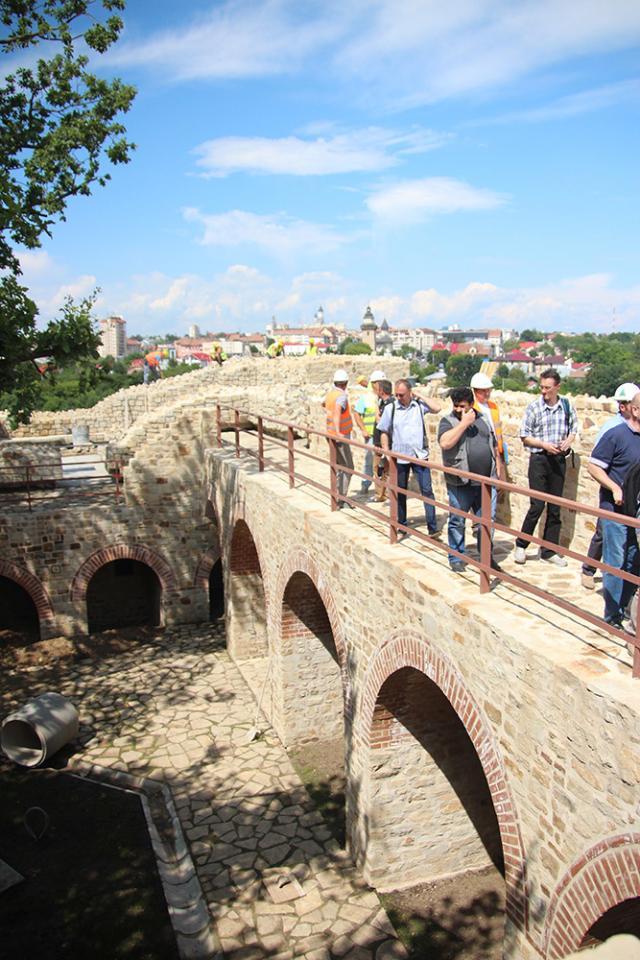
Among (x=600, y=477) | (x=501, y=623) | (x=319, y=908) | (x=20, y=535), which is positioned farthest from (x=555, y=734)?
(x=20, y=535)

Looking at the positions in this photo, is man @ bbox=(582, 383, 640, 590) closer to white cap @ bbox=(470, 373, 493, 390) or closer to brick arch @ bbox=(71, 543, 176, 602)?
white cap @ bbox=(470, 373, 493, 390)

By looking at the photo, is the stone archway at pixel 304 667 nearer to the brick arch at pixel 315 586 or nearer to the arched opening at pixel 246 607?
the brick arch at pixel 315 586

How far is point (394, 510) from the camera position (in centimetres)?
609

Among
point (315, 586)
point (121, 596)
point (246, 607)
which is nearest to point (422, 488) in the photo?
point (315, 586)

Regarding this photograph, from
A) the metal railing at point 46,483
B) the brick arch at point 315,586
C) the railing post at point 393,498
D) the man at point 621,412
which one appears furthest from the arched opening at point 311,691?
the metal railing at point 46,483

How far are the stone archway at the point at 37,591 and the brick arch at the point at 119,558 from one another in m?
0.51

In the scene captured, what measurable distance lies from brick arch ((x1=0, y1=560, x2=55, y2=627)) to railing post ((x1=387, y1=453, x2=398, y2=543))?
9.45m

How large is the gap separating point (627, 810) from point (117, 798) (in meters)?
7.05

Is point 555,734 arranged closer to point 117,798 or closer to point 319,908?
point 319,908

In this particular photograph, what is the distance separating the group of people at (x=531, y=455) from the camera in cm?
446

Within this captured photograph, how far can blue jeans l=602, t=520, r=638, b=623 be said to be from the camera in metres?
4.23

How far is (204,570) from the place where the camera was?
47.5ft

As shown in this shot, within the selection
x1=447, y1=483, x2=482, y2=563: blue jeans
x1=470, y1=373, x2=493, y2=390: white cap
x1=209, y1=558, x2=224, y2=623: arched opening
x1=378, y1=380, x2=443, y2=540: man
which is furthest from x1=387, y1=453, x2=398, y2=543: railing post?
x1=209, y1=558, x2=224, y2=623: arched opening

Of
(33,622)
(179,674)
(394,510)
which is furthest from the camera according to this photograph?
(33,622)
